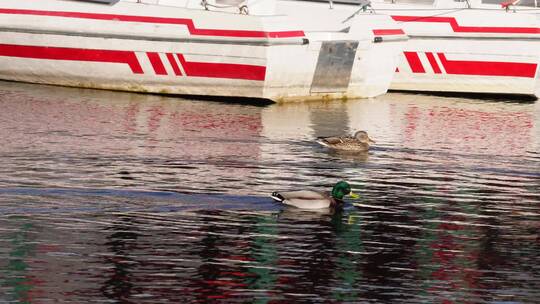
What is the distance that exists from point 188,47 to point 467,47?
7.21 m

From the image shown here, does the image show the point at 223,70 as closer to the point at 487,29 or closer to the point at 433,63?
the point at 433,63

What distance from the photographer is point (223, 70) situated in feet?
89.9

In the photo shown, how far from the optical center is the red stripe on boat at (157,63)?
27672 millimetres

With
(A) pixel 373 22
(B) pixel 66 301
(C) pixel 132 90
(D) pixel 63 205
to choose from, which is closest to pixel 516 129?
(A) pixel 373 22

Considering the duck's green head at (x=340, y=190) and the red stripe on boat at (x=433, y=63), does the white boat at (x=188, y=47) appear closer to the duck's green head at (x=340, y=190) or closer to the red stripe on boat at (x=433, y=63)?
the red stripe on boat at (x=433, y=63)

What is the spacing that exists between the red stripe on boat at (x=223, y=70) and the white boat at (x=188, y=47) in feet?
0.06

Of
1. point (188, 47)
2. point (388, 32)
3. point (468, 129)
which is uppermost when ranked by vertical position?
point (388, 32)

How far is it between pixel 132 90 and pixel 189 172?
9.63m

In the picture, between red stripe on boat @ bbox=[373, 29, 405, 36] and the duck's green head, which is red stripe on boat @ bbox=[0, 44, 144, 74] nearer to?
red stripe on boat @ bbox=[373, 29, 405, 36]

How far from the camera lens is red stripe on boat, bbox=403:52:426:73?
32.0 metres

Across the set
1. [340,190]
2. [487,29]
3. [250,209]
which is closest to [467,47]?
[487,29]

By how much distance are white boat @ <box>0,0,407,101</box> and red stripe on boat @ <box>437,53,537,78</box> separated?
3.07 m

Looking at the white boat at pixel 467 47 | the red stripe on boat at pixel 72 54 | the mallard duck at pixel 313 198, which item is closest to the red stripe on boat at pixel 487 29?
the white boat at pixel 467 47

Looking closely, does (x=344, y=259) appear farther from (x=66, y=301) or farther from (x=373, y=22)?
(x=373, y=22)
